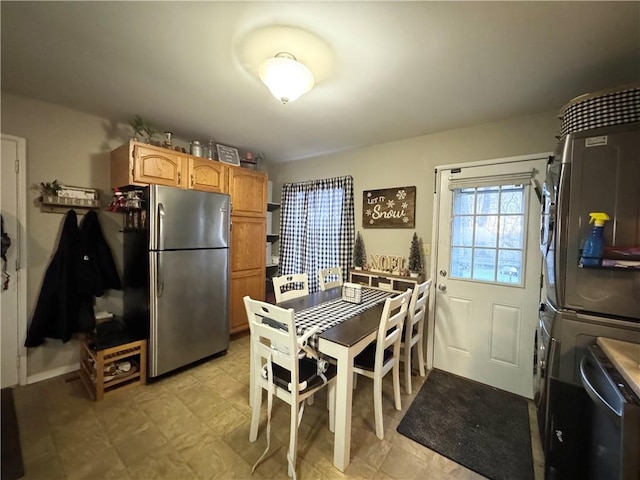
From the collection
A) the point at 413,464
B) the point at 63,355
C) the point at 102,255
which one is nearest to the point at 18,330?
the point at 63,355

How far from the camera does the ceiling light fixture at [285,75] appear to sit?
1.42 meters

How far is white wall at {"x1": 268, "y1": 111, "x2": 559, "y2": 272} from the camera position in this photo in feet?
7.29

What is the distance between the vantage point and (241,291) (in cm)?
318

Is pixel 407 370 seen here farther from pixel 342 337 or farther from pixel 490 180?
pixel 490 180

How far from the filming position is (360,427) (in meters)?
1.84

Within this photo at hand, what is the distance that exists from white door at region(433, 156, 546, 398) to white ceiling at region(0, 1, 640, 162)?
576mm

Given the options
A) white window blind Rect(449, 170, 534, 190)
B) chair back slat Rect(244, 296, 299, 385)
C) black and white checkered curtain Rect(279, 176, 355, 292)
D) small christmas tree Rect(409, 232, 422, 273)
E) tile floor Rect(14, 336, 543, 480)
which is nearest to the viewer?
chair back slat Rect(244, 296, 299, 385)

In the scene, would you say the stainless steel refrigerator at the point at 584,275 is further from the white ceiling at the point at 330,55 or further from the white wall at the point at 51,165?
the white wall at the point at 51,165

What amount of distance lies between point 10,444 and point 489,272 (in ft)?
12.1

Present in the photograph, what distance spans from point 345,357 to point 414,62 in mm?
1778

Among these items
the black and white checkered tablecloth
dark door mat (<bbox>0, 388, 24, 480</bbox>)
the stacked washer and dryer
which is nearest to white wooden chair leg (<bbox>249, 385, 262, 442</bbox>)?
the black and white checkered tablecloth

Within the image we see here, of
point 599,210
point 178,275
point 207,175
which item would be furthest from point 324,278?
point 599,210

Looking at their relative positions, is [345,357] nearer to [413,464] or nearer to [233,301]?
[413,464]

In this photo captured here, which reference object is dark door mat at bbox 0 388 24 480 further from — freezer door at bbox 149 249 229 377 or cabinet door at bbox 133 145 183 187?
cabinet door at bbox 133 145 183 187
